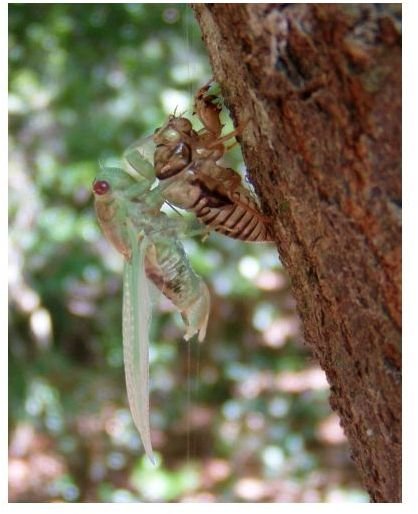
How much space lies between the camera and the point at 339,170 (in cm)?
121

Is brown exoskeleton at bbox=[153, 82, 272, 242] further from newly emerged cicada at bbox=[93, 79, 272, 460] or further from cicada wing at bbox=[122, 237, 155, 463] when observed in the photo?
cicada wing at bbox=[122, 237, 155, 463]

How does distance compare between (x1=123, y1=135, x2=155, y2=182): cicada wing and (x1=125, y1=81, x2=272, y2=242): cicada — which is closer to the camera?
(x1=125, y1=81, x2=272, y2=242): cicada

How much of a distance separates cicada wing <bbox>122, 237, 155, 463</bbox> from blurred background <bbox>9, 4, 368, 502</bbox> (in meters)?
2.44

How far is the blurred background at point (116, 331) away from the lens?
175 inches

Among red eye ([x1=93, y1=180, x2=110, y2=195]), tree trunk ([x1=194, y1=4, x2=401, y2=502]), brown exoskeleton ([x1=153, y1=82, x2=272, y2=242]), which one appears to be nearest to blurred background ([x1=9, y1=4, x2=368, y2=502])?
red eye ([x1=93, y1=180, x2=110, y2=195])

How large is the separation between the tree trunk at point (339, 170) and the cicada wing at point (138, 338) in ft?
1.62

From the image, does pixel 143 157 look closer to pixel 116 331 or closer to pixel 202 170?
pixel 202 170

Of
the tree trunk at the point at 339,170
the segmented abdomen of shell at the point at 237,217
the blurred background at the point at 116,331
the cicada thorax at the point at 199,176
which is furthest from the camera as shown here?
the blurred background at the point at 116,331

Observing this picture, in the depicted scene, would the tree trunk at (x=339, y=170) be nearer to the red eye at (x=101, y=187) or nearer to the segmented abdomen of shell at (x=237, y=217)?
the segmented abdomen of shell at (x=237, y=217)

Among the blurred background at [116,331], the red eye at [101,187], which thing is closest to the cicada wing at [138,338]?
the red eye at [101,187]

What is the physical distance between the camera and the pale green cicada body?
6.15 feet

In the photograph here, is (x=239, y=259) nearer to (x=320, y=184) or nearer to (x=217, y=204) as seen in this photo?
(x=217, y=204)

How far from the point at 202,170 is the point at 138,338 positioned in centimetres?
40
